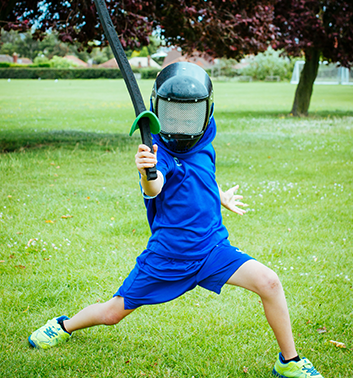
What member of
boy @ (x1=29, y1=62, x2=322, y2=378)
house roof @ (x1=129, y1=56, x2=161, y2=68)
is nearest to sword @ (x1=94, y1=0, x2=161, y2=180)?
boy @ (x1=29, y1=62, x2=322, y2=378)

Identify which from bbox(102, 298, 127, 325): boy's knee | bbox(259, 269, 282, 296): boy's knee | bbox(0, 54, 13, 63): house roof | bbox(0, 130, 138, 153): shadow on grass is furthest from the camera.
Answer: bbox(0, 54, 13, 63): house roof

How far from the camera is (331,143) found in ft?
37.1

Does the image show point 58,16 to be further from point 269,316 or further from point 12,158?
point 269,316

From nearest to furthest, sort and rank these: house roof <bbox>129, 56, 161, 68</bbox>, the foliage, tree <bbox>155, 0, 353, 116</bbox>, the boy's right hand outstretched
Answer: the boy's right hand outstretched, tree <bbox>155, 0, 353, 116</bbox>, the foliage, house roof <bbox>129, 56, 161, 68</bbox>

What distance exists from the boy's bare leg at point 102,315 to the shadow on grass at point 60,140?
763 centimetres

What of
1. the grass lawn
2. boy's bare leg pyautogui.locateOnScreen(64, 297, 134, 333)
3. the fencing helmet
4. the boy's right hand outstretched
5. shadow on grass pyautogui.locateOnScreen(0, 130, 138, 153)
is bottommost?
the grass lawn

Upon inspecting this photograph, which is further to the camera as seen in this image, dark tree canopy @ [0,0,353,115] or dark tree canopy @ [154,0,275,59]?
dark tree canopy @ [154,0,275,59]

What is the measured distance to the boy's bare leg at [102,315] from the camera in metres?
2.83

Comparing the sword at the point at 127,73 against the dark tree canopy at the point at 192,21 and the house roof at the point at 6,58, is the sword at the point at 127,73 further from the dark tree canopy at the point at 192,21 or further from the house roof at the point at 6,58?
the house roof at the point at 6,58

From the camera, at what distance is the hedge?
60.2 metres

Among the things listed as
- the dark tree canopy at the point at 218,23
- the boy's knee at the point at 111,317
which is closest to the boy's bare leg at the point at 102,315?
the boy's knee at the point at 111,317

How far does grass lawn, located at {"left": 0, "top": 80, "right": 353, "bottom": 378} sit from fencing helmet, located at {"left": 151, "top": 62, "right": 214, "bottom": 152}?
1.51 m

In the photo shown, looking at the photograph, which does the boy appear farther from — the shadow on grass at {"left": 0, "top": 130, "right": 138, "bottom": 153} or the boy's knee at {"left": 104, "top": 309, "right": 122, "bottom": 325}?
the shadow on grass at {"left": 0, "top": 130, "right": 138, "bottom": 153}

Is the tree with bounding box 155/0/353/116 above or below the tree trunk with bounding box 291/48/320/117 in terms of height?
above
